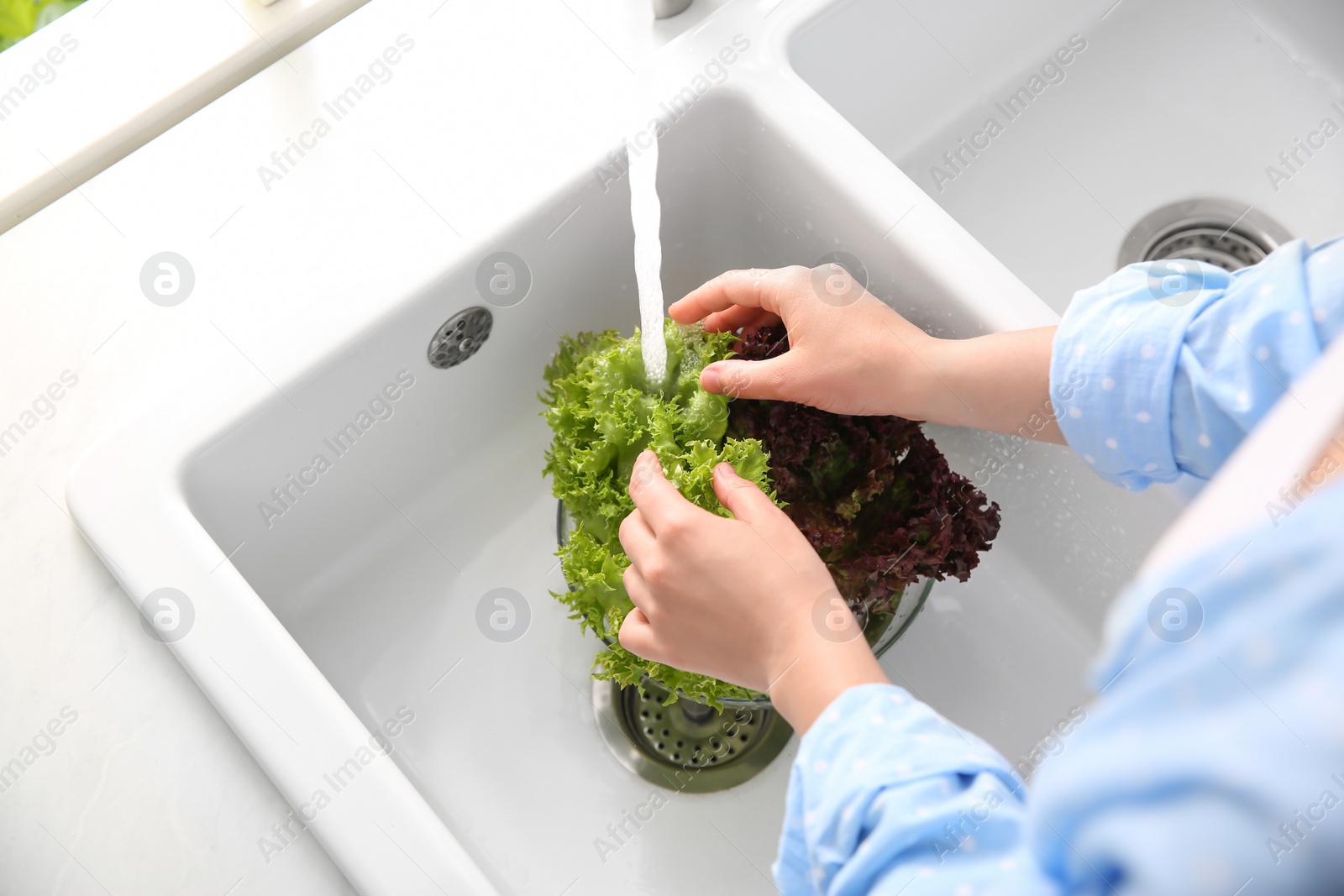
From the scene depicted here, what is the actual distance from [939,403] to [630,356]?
0.25 m

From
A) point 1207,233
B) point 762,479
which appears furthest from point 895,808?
point 1207,233

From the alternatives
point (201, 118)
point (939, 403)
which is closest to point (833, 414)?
point (939, 403)

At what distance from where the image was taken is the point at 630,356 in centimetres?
81

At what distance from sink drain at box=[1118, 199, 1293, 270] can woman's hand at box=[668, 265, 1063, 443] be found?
50 centimetres

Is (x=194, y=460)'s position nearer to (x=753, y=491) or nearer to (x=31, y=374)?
(x=31, y=374)

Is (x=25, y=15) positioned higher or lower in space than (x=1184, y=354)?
higher

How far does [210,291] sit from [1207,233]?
1.05 metres

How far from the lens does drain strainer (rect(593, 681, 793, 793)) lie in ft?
2.95

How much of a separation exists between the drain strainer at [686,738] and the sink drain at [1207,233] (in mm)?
682

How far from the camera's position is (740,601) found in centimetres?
64

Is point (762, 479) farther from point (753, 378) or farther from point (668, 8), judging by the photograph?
point (668, 8)

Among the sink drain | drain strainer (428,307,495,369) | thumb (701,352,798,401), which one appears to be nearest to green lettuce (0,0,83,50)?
drain strainer (428,307,495,369)

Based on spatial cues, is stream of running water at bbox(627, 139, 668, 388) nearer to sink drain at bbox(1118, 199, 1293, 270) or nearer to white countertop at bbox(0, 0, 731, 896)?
white countertop at bbox(0, 0, 731, 896)

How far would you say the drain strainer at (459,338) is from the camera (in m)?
0.86
